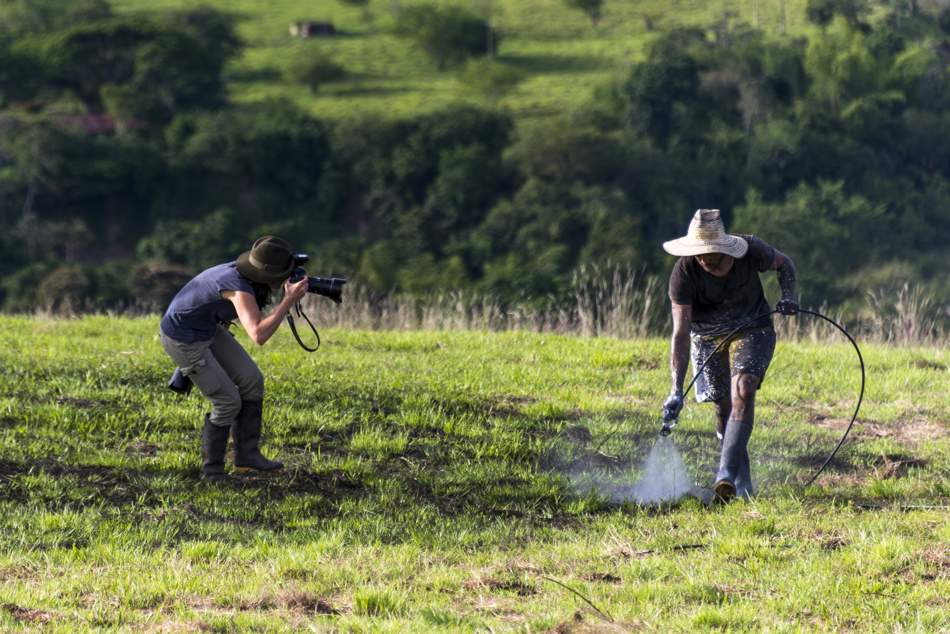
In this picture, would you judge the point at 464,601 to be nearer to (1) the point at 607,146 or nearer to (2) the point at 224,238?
(2) the point at 224,238

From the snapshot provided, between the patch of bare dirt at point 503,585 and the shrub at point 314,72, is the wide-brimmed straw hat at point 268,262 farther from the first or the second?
the shrub at point 314,72

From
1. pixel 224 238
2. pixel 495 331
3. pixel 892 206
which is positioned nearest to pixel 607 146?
pixel 892 206

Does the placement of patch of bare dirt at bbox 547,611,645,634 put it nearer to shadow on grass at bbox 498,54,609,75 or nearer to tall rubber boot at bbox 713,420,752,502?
tall rubber boot at bbox 713,420,752,502

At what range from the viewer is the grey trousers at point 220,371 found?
728 centimetres

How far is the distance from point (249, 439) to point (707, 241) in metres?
2.78

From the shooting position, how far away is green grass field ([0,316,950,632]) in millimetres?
5434

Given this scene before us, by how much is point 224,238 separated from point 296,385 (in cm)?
6370

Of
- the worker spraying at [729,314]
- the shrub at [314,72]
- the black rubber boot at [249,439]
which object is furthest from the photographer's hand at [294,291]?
the shrub at [314,72]

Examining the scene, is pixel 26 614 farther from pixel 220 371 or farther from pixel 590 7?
pixel 590 7

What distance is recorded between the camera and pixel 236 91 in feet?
330

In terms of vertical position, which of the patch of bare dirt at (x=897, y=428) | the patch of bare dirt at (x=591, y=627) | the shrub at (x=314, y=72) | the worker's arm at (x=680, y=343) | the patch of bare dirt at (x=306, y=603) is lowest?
the shrub at (x=314, y=72)

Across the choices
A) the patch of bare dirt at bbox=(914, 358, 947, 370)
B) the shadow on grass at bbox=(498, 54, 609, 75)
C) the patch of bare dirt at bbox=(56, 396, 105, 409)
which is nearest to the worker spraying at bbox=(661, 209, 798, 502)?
the patch of bare dirt at bbox=(56, 396, 105, 409)

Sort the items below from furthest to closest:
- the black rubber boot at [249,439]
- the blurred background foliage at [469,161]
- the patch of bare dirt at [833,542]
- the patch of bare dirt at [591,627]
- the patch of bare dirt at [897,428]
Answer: the blurred background foliage at [469,161] < the patch of bare dirt at [897,428] < the black rubber boot at [249,439] < the patch of bare dirt at [833,542] < the patch of bare dirt at [591,627]

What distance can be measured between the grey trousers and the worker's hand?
0.64 meters
